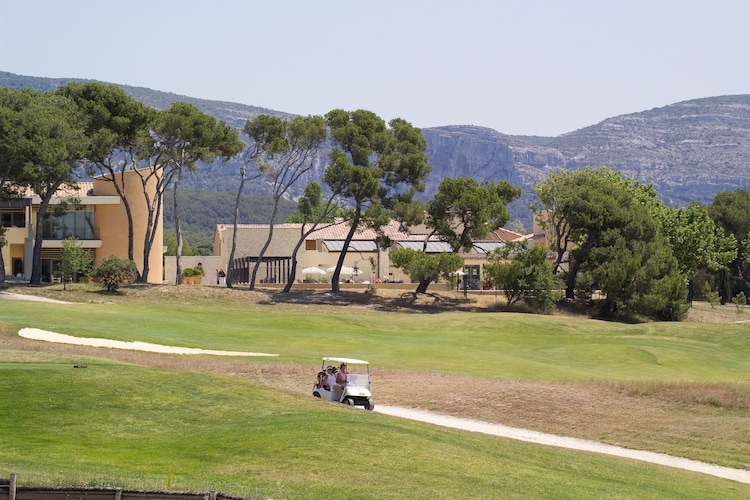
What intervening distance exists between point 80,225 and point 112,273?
59.3 ft

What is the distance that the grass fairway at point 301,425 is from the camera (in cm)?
1702

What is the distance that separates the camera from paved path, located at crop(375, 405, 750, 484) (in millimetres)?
24125

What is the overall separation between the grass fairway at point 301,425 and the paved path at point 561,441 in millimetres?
922

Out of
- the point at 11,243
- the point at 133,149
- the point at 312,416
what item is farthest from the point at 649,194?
the point at 312,416

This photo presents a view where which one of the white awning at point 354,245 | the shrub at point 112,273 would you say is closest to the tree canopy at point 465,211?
the shrub at point 112,273

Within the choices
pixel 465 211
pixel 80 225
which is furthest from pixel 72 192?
pixel 465 211

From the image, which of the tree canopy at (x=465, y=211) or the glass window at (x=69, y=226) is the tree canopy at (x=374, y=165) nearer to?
the tree canopy at (x=465, y=211)

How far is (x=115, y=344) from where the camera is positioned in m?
40.4

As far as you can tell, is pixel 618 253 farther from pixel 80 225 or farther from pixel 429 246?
pixel 80 225

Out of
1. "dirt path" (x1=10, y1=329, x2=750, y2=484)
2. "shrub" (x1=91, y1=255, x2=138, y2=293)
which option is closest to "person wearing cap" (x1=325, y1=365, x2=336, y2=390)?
"dirt path" (x1=10, y1=329, x2=750, y2=484)

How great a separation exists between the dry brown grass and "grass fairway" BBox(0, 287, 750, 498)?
0.13m

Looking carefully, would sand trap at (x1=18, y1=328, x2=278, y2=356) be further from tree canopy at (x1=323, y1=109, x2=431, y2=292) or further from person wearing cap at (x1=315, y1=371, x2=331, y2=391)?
tree canopy at (x1=323, y1=109, x2=431, y2=292)

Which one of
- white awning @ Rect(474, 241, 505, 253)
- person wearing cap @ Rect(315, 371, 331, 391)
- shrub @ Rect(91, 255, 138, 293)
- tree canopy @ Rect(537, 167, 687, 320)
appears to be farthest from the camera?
white awning @ Rect(474, 241, 505, 253)

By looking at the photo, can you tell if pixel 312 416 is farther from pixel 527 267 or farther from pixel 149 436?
pixel 527 267
